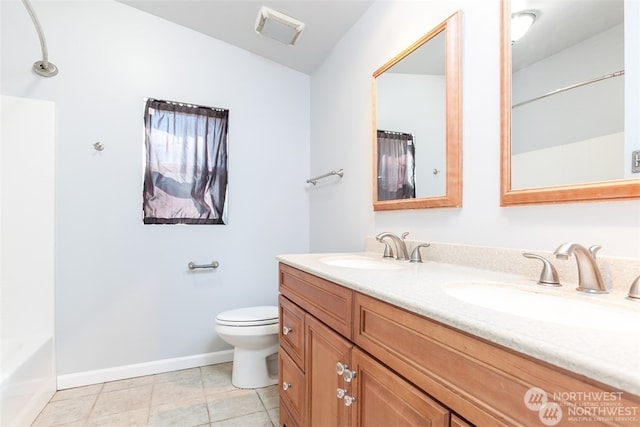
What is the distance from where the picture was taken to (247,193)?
241 cm

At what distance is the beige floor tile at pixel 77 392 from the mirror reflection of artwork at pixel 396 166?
6.88 ft

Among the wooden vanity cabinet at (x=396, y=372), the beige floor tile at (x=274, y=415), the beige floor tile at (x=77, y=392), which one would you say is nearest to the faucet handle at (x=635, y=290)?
the wooden vanity cabinet at (x=396, y=372)

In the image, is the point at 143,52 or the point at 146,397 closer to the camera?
the point at 146,397

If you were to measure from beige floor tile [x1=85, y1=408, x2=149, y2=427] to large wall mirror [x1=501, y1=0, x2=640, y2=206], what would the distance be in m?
2.01

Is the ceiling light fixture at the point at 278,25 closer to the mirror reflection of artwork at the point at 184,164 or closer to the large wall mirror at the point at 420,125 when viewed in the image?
the large wall mirror at the point at 420,125

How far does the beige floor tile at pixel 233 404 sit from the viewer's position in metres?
1.66

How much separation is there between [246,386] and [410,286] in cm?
158

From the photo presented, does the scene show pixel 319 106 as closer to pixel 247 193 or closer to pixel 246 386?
pixel 247 193

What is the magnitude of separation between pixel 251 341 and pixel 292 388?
56cm

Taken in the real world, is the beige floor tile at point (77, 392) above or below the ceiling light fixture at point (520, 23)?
below

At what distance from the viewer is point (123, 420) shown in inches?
63.1

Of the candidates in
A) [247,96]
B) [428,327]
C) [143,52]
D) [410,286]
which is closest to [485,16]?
[410,286]

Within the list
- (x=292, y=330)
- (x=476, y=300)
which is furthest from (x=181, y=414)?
(x=476, y=300)

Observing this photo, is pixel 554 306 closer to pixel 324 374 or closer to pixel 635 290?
pixel 635 290
